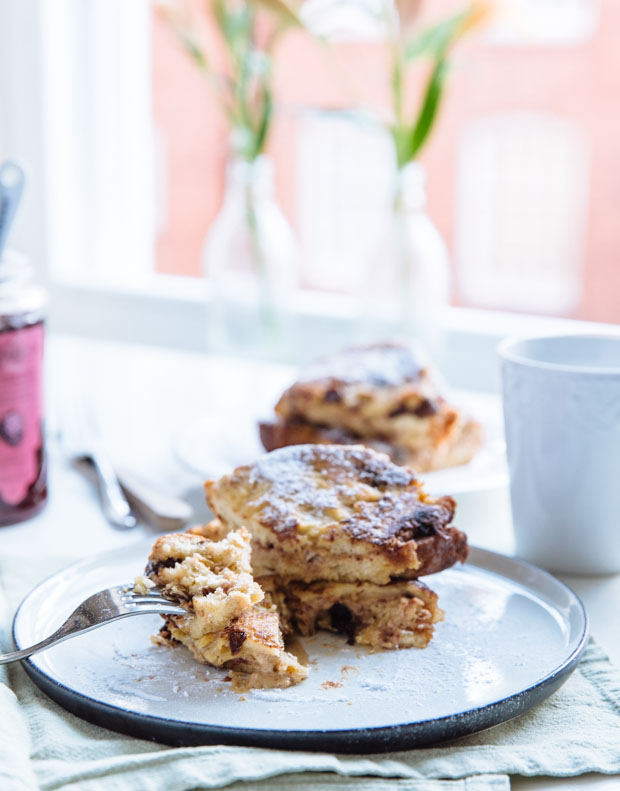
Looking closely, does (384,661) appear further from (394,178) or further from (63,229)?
(63,229)

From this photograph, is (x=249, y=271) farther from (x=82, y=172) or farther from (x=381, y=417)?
(x=82, y=172)

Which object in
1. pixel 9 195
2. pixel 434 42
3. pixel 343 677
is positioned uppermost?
pixel 434 42

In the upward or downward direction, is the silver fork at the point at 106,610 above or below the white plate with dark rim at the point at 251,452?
above

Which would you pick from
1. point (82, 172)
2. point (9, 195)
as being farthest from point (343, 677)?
point (82, 172)

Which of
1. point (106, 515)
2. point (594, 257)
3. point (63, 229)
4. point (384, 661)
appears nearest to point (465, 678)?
point (384, 661)

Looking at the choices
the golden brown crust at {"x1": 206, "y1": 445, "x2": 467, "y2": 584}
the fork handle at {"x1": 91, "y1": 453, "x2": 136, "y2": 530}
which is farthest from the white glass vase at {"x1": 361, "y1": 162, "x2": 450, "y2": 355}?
the golden brown crust at {"x1": 206, "y1": 445, "x2": 467, "y2": 584}

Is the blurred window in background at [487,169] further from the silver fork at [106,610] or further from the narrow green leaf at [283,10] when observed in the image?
the silver fork at [106,610]

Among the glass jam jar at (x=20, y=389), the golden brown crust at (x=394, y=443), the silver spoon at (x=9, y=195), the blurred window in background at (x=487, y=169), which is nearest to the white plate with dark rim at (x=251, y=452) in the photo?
the golden brown crust at (x=394, y=443)
